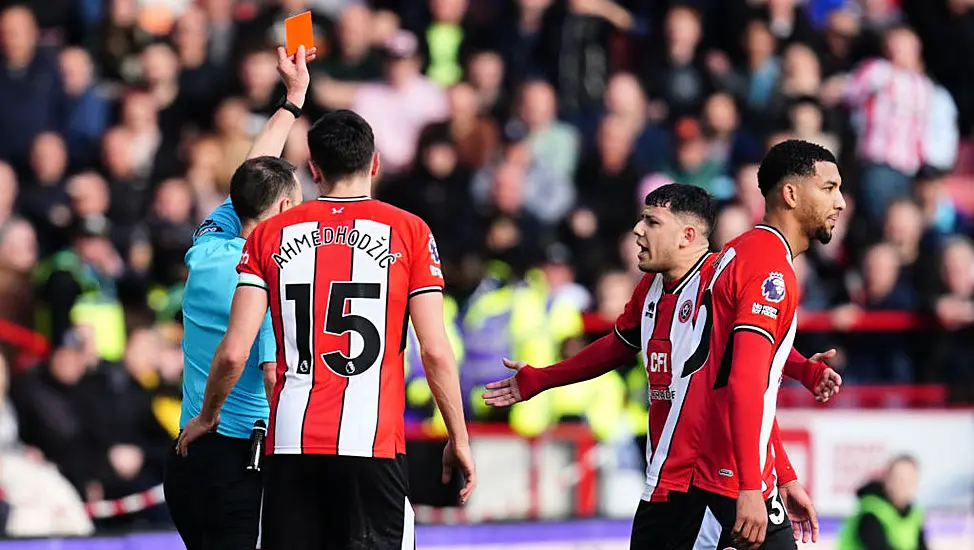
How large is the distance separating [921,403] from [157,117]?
22.0 ft

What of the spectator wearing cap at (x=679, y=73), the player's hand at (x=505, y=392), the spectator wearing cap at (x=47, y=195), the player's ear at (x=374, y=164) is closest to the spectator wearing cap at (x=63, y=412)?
the spectator wearing cap at (x=47, y=195)

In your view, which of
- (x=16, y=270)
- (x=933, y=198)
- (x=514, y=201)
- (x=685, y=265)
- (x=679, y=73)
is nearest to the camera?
(x=685, y=265)

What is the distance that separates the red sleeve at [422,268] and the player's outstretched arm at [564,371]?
3.12 feet

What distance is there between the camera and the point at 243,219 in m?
6.73

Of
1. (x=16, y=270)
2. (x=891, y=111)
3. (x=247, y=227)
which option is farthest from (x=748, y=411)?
(x=891, y=111)

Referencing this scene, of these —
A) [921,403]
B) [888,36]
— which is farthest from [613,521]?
[888,36]

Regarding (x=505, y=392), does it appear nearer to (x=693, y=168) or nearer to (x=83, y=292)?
(x=83, y=292)

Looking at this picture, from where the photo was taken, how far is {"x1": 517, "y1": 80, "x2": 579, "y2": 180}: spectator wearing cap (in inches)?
561

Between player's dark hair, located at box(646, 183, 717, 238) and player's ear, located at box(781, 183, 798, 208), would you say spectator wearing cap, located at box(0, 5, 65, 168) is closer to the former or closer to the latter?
player's dark hair, located at box(646, 183, 717, 238)

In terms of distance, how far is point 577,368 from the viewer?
682 cm

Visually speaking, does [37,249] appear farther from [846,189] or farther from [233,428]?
[846,189]

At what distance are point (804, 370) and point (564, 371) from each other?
1.00m

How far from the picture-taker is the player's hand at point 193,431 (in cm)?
626

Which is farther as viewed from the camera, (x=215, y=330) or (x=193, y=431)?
(x=215, y=330)
